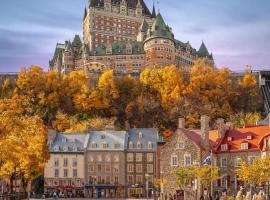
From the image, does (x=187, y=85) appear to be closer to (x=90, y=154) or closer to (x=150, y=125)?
(x=150, y=125)

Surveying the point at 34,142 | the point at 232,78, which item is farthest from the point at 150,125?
the point at 34,142

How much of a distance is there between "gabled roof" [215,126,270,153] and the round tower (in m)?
86.7

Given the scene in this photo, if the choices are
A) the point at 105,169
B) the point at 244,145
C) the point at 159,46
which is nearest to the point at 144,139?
the point at 105,169

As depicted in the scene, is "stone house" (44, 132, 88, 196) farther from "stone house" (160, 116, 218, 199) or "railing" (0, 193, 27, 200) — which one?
"railing" (0, 193, 27, 200)

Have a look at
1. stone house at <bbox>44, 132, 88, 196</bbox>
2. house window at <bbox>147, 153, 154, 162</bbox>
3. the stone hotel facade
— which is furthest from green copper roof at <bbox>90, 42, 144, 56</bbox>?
house window at <bbox>147, 153, 154, 162</bbox>

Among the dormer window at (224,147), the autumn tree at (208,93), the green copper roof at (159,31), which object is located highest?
the green copper roof at (159,31)

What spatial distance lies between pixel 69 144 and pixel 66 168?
380cm

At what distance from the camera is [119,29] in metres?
191

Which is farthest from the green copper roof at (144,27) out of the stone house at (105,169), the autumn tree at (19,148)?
the autumn tree at (19,148)

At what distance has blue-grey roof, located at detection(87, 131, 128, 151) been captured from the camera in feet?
312

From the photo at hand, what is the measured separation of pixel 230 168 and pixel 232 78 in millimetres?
70727

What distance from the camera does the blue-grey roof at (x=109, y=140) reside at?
95.0m

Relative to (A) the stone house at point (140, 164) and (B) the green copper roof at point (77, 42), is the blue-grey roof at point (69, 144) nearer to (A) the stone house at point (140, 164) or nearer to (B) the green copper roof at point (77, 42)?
(A) the stone house at point (140, 164)

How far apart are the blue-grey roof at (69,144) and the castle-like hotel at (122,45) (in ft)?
189
